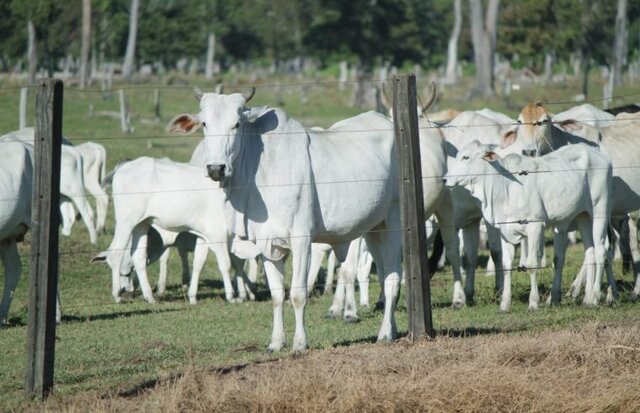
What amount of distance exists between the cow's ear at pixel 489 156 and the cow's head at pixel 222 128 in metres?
4.67

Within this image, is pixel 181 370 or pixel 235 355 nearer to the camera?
pixel 181 370

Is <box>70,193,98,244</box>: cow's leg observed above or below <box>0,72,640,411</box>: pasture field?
above

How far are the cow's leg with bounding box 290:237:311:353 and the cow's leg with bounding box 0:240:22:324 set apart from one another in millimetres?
4287

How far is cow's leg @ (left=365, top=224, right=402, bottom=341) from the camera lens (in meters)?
11.6

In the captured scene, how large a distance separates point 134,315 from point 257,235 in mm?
4460

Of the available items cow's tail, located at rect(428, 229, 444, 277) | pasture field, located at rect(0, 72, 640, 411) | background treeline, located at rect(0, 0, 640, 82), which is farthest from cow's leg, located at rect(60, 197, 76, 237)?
background treeline, located at rect(0, 0, 640, 82)

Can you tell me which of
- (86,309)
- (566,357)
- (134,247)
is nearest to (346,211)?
(566,357)

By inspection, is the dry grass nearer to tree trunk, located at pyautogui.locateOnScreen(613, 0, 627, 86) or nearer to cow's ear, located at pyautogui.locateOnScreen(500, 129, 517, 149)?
cow's ear, located at pyautogui.locateOnScreen(500, 129, 517, 149)

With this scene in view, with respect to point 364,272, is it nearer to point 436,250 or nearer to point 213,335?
point 436,250

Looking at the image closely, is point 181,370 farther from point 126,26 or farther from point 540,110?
point 126,26

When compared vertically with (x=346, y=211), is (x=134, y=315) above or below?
below

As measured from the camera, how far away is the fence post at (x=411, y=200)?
10734 mm

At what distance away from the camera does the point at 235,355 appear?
36.7ft

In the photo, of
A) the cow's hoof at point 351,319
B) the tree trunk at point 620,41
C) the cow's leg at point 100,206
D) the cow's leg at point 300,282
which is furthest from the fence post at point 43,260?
the tree trunk at point 620,41
